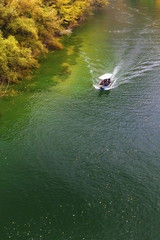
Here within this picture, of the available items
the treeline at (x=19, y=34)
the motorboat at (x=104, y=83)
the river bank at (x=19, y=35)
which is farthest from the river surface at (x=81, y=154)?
the treeline at (x=19, y=34)

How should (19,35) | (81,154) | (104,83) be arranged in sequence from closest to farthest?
(81,154)
(104,83)
(19,35)

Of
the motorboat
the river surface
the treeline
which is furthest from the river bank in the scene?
the motorboat

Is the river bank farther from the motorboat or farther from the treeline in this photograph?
the motorboat

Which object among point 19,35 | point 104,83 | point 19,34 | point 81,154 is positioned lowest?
point 81,154

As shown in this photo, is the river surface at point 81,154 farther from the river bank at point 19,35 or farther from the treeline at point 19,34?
the treeline at point 19,34

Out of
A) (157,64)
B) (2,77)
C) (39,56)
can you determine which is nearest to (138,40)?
(157,64)

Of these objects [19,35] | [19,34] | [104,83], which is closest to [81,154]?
[104,83]

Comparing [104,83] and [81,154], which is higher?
[104,83]

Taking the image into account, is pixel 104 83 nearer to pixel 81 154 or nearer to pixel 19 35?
pixel 81 154

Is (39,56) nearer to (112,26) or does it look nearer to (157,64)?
(157,64)
